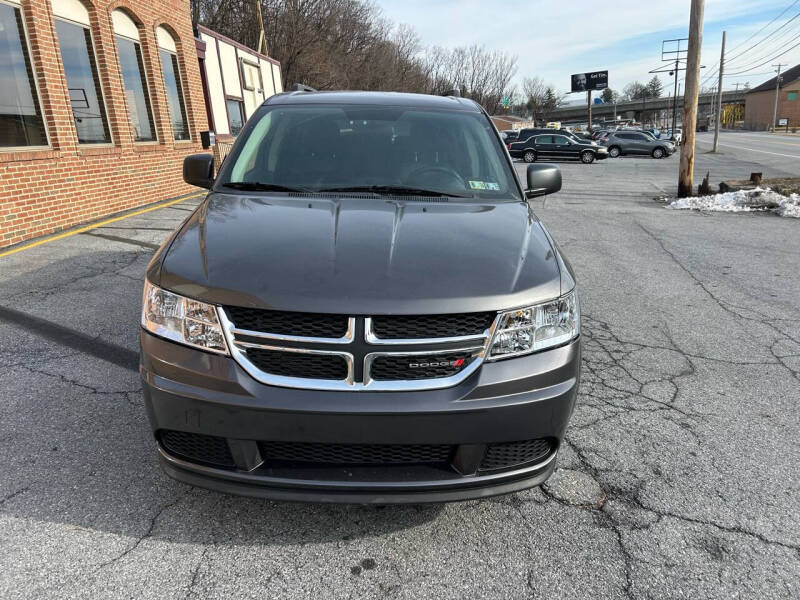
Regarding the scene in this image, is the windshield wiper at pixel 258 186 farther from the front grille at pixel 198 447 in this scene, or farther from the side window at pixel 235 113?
the side window at pixel 235 113

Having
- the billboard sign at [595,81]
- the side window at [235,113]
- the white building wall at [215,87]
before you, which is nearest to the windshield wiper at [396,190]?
the white building wall at [215,87]

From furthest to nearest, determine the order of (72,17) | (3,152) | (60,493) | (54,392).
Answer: (72,17)
(3,152)
(54,392)
(60,493)

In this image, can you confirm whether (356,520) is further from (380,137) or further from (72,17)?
(72,17)

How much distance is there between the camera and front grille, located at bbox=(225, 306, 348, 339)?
2.00 m

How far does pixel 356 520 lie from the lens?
240cm

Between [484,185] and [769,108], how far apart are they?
125m

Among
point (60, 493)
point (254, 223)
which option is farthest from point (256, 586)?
point (254, 223)

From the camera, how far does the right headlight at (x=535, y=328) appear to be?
6.86 feet

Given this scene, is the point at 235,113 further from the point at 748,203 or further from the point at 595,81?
the point at 595,81

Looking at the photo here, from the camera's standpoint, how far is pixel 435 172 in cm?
334

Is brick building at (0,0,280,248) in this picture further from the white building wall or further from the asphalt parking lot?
the asphalt parking lot

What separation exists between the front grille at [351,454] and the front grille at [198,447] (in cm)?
14

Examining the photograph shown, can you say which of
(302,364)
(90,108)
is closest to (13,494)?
(302,364)

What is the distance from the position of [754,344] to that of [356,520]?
357 centimetres
